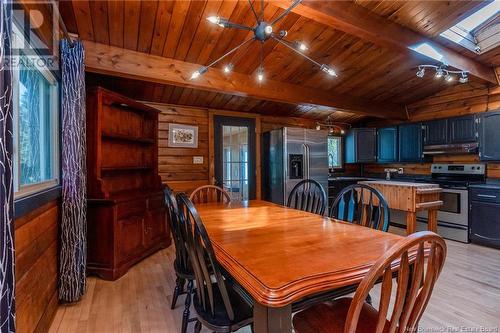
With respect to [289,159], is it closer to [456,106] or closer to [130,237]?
[130,237]

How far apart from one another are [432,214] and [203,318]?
12.4 ft

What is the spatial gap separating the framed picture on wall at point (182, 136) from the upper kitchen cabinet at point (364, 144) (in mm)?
3386

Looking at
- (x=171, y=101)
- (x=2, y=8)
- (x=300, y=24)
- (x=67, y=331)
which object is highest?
(x=300, y=24)

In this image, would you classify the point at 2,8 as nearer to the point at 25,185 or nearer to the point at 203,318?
the point at 25,185

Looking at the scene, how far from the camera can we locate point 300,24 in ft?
8.95

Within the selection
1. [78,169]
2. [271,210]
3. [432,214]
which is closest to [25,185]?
[78,169]

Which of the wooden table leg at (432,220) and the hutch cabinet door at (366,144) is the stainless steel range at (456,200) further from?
the hutch cabinet door at (366,144)

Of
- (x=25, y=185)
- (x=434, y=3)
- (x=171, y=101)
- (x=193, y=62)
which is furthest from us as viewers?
(x=171, y=101)

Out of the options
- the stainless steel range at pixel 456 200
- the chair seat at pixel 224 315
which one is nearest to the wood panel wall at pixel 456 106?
the stainless steel range at pixel 456 200

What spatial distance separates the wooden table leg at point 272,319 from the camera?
0.91 m

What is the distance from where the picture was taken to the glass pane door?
471cm

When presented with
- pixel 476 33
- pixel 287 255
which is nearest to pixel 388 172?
pixel 476 33

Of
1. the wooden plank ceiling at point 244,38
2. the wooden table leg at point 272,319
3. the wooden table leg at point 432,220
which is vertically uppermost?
the wooden plank ceiling at point 244,38

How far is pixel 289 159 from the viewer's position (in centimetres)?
453
